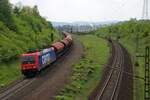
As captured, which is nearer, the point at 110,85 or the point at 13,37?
the point at 110,85

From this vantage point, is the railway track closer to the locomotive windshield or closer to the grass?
the locomotive windshield

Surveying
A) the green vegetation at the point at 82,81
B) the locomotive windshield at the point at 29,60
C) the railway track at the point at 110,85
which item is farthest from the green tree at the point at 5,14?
the locomotive windshield at the point at 29,60

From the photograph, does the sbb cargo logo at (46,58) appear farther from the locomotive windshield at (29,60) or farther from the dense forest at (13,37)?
the dense forest at (13,37)

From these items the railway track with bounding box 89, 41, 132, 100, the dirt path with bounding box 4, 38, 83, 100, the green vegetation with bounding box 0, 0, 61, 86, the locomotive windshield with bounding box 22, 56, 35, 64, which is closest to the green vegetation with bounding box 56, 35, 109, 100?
the railway track with bounding box 89, 41, 132, 100

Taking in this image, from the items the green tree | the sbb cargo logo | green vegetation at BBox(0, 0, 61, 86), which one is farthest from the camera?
the green tree

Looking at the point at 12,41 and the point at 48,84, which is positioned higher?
the point at 12,41

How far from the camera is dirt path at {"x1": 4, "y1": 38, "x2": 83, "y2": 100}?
1496 inches

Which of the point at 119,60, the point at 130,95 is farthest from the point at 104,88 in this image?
the point at 119,60

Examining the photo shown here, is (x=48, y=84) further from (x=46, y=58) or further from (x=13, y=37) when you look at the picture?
(x=13, y=37)

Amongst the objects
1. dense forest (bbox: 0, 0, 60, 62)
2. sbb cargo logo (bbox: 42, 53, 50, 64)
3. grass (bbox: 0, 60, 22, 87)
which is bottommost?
grass (bbox: 0, 60, 22, 87)

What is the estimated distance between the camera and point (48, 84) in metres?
43.8

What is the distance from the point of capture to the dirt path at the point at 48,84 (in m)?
38.0

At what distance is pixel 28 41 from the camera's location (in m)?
68.1

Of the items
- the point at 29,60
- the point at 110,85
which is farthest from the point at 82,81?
the point at 29,60
